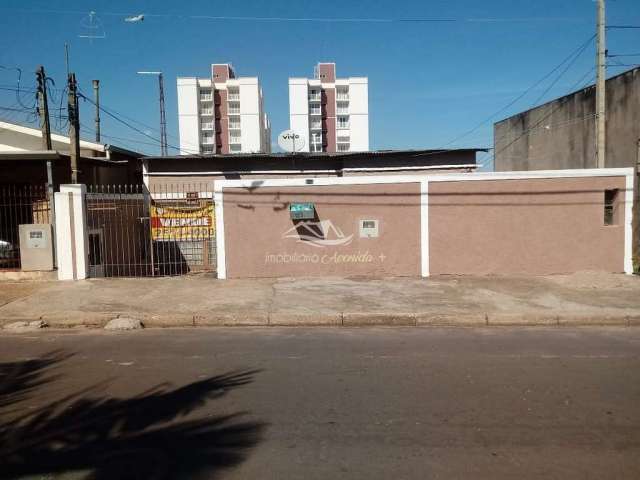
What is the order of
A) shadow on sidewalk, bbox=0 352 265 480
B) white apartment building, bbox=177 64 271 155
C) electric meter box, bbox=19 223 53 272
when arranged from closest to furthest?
shadow on sidewalk, bbox=0 352 265 480, electric meter box, bbox=19 223 53 272, white apartment building, bbox=177 64 271 155

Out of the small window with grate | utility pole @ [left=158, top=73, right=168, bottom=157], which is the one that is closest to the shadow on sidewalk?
the small window with grate

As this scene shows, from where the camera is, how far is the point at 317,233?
37.8ft

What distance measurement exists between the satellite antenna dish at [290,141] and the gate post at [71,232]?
7.58 metres

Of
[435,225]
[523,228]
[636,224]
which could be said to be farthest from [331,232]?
[636,224]

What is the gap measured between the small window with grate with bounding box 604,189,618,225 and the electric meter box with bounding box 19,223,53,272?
1226 cm

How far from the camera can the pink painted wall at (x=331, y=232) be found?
11.4 m

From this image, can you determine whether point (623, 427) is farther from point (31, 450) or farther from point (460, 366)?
point (31, 450)

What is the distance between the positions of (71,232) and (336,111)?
7689 cm

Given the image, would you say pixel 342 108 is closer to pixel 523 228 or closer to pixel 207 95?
pixel 207 95

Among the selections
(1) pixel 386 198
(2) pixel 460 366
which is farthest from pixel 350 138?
(2) pixel 460 366

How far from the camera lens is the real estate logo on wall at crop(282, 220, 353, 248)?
1150 centimetres

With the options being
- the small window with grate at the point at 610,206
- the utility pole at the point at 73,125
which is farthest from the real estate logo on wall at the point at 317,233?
the small window with grate at the point at 610,206

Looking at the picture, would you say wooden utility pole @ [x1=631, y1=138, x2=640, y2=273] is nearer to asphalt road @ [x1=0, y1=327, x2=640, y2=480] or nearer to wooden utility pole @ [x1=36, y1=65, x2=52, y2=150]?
asphalt road @ [x1=0, y1=327, x2=640, y2=480]

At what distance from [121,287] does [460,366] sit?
24.3 ft
